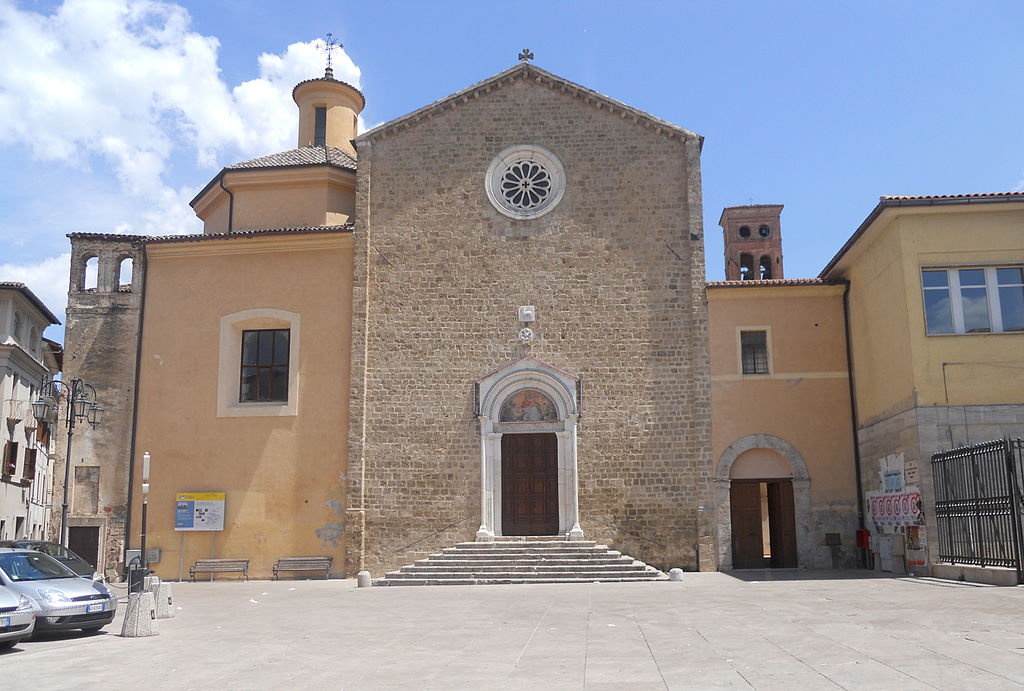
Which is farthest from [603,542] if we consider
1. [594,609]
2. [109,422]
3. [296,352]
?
[109,422]

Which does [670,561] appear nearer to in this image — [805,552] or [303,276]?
[805,552]

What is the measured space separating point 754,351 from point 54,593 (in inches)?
652

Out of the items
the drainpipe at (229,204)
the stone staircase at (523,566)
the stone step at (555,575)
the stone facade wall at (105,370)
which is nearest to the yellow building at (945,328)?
the stone step at (555,575)

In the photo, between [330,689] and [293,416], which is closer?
[330,689]

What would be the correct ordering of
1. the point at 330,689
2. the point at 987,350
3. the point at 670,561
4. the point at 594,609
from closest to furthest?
the point at 330,689, the point at 594,609, the point at 987,350, the point at 670,561

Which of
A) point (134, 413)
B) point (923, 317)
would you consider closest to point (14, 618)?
point (134, 413)

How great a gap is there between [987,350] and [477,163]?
503 inches

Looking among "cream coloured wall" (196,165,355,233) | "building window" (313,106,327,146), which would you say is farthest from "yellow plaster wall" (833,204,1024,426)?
"building window" (313,106,327,146)

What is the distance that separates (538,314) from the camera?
73.7 feet

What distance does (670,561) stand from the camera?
69.4 ft

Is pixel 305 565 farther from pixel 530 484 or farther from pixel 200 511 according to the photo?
pixel 530 484

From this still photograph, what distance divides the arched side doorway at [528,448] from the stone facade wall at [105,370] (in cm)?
917

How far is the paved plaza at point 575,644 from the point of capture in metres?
7.99

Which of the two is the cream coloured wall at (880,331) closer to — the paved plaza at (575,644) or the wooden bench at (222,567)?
the paved plaza at (575,644)
